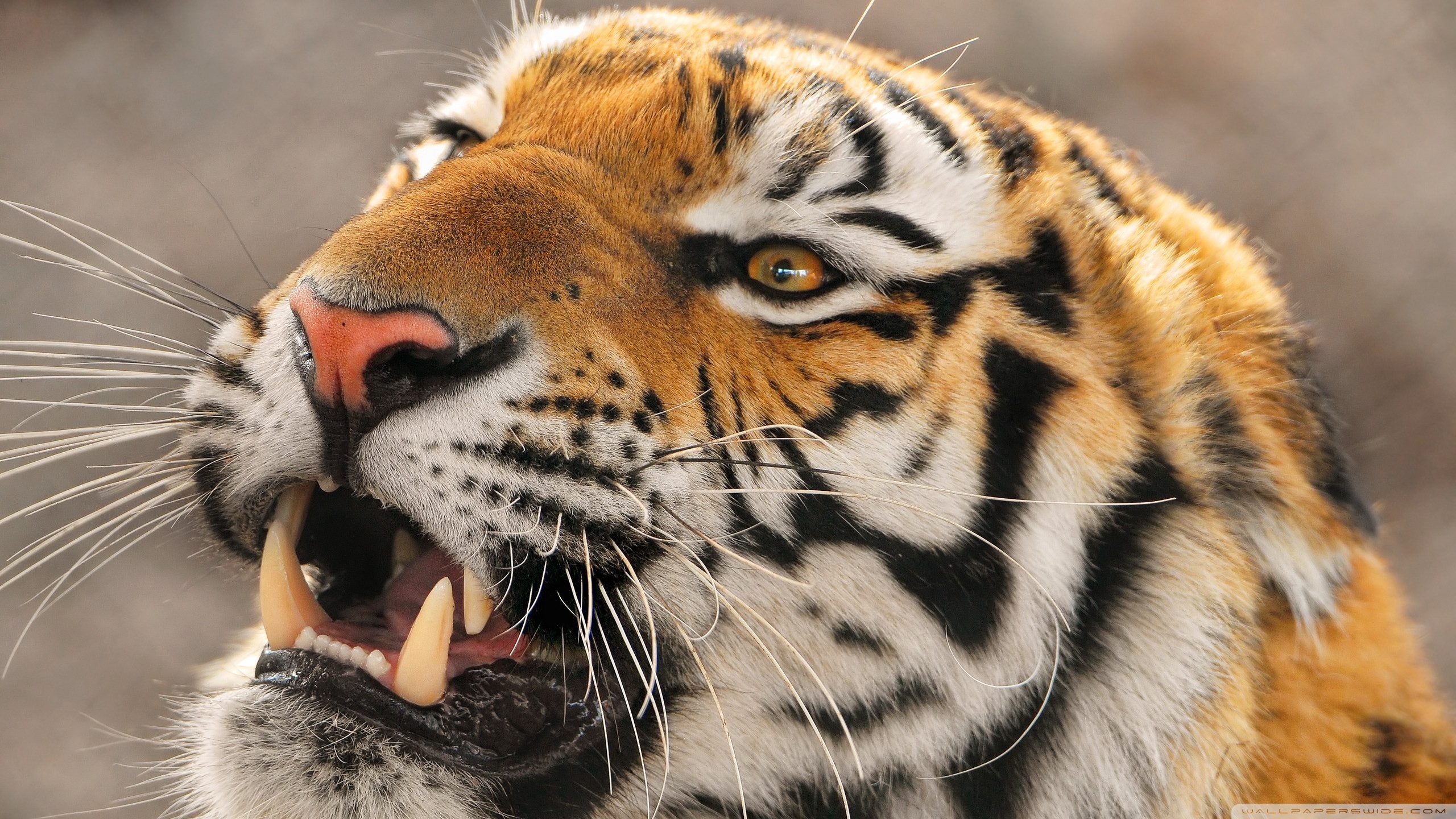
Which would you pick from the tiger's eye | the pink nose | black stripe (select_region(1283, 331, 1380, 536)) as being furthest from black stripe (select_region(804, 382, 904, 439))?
black stripe (select_region(1283, 331, 1380, 536))

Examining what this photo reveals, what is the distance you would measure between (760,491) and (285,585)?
0.39m

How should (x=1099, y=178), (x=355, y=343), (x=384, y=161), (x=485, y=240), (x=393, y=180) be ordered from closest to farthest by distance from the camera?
(x=355, y=343)
(x=485, y=240)
(x=1099, y=178)
(x=393, y=180)
(x=384, y=161)

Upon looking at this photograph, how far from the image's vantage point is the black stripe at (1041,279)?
957mm

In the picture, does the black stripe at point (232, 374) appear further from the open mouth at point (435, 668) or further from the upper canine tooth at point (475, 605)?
the upper canine tooth at point (475, 605)

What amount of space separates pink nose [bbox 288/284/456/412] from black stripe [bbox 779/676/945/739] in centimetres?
42

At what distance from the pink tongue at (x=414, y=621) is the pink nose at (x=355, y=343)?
0.59 feet

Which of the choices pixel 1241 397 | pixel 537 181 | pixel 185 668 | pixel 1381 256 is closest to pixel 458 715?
pixel 537 181

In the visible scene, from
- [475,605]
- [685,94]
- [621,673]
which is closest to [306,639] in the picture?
[475,605]

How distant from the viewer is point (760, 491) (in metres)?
A: 0.86

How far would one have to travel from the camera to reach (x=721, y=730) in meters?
0.87

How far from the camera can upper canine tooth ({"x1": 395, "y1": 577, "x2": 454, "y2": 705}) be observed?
2.57ft

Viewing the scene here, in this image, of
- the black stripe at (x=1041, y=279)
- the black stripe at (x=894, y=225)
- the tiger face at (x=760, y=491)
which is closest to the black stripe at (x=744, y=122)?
the tiger face at (x=760, y=491)

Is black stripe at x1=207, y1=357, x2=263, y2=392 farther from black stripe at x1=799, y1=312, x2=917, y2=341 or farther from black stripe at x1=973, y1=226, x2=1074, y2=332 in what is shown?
black stripe at x1=973, y1=226, x2=1074, y2=332

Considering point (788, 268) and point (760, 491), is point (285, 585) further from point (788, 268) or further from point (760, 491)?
point (788, 268)
